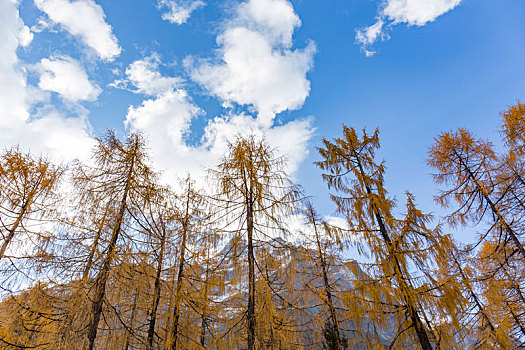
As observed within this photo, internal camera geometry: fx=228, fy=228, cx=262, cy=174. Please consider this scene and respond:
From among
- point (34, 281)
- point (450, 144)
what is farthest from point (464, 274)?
point (34, 281)

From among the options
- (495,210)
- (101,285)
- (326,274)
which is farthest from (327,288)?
(101,285)

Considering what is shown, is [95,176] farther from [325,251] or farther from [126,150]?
[325,251]

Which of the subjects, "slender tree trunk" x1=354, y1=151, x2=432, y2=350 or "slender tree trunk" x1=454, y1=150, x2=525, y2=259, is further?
"slender tree trunk" x1=454, y1=150, x2=525, y2=259

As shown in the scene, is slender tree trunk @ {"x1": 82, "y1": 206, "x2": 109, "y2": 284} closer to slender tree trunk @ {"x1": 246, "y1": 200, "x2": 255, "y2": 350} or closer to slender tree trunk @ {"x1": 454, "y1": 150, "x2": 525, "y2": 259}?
slender tree trunk @ {"x1": 246, "y1": 200, "x2": 255, "y2": 350}

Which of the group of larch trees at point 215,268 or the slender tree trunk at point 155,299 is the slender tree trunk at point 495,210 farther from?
the slender tree trunk at point 155,299

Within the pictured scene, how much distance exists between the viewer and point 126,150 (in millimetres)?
6258

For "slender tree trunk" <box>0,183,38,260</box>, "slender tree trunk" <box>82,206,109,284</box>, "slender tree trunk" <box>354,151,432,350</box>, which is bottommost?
"slender tree trunk" <box>354,151,432,350</box>

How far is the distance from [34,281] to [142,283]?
2102 mm

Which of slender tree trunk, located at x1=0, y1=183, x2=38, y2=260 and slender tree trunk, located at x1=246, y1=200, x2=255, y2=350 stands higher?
slender tree trunk, located at x1=0, y1=183, x2=38, y2=260

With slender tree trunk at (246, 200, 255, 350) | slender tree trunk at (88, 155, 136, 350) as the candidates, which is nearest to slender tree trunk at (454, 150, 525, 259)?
slender tree trunk at (246, 200, 255, 350)

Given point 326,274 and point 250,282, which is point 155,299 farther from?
point 326,274

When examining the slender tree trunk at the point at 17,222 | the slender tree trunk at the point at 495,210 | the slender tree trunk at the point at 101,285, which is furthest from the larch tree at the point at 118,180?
the slender tree trunk at the point at 495,210

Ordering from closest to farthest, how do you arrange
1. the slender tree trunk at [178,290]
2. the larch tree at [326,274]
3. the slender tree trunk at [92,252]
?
1. the slender tree trunk at [92,252]
2. the slender tree trunk at [178,290]
3. the larch tree at [326,274]

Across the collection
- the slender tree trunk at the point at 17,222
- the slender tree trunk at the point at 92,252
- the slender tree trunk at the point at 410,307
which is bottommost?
the slender tree trunk at the point at 410,307
